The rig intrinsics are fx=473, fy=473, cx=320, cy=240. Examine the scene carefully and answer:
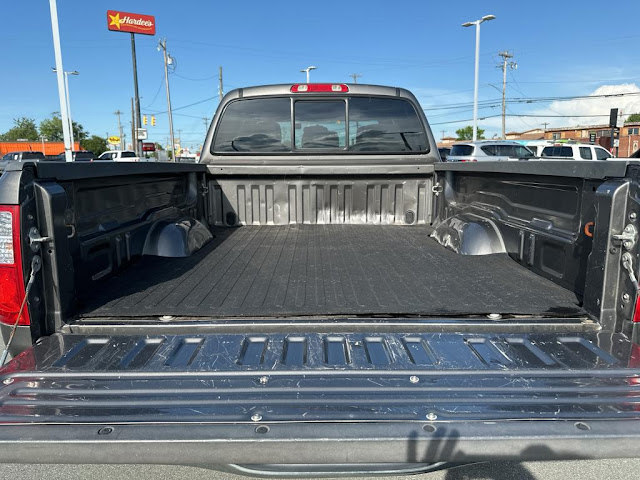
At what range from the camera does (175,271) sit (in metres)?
3.01

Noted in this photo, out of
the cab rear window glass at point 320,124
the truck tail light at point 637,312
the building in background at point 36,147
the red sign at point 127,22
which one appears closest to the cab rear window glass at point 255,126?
the cab rear window glass at point 320,124

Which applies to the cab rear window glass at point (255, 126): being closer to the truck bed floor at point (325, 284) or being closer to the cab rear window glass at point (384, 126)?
the cab rear window glass at point (384, 126)

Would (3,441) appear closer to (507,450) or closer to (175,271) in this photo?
(507,450)

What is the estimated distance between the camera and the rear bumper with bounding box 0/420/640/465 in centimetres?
136

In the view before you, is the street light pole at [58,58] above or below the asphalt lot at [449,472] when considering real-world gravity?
above

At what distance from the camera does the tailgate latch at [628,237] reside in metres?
1.85

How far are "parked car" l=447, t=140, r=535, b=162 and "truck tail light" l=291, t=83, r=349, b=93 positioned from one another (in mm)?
14187

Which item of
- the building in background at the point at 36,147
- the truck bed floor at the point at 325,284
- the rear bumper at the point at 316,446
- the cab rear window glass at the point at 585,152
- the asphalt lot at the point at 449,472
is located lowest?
the asphalt lot at the point at 449,472

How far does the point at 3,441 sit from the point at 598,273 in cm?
224

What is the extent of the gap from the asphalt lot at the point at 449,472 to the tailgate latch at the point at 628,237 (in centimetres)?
147

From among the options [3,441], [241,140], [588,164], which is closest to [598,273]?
[588,164]

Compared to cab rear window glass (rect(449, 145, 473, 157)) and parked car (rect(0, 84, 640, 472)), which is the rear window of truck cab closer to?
parked car (rect(0, 84, 640, 472))

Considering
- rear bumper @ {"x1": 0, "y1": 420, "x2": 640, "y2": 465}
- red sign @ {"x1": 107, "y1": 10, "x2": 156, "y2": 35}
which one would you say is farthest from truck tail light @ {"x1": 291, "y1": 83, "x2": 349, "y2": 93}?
red sign @ {"x1": 107, "y1": 10, "x2": 156, "y2": 35}

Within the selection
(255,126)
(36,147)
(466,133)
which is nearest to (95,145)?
(36,147)
